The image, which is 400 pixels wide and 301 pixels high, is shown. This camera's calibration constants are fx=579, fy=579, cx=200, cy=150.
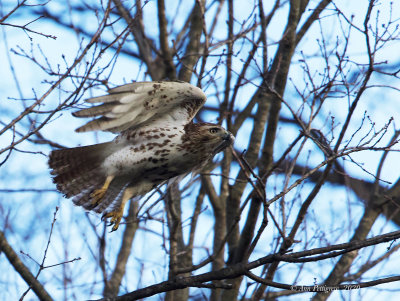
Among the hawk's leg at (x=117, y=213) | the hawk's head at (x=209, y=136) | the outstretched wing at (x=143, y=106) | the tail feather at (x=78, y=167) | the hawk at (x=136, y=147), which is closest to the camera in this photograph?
the outstretched wing at (x=143, y=106)

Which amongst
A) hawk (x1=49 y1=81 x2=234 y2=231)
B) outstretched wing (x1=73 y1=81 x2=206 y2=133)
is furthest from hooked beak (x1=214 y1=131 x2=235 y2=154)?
outstretched wing (x1=73 y1=81 x2=206 y2=133)

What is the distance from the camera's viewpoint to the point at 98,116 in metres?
4.93

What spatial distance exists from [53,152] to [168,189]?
1194 mm

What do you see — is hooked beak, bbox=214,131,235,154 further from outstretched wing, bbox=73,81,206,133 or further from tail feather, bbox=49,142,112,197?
tail feather, bbox=49,142,112,197

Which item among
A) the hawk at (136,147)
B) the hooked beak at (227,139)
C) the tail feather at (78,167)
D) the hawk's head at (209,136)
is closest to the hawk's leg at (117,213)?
the hawk at (136,147)

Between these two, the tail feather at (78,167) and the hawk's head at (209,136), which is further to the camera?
the tail feather at (78,167)

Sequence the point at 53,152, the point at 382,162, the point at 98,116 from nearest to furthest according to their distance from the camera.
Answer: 1. the point at 98,116
2. the point at 53,152
3. the point at 382,162

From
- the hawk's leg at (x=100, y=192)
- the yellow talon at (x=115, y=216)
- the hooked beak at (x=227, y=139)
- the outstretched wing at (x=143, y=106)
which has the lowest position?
the yellow talon at (x=115, y=216)

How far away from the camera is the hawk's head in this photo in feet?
17.2

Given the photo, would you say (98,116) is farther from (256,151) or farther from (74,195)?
(256,151)

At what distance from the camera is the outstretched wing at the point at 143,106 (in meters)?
4.92

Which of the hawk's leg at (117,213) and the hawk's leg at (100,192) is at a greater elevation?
the hawk's leg at (100,192)

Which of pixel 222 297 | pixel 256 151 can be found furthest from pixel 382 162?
pixel 222 297

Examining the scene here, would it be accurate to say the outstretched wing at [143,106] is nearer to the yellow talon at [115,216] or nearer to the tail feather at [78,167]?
the tail feather at [78,167]
